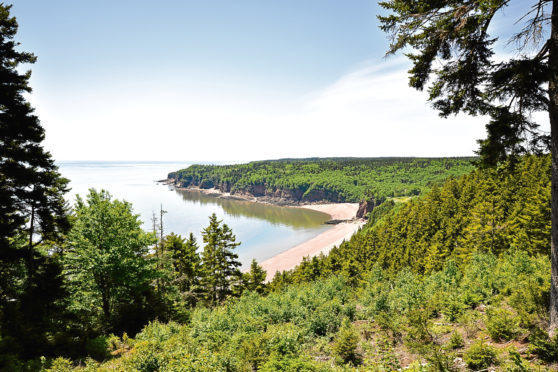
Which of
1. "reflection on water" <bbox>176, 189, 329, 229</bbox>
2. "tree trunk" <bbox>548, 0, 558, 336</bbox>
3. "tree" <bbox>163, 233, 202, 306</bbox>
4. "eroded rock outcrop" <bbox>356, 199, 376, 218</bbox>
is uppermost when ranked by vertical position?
"tree trunk" <bbox>548, 0, 558, 336</bbox>

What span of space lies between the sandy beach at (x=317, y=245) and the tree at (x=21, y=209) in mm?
43595

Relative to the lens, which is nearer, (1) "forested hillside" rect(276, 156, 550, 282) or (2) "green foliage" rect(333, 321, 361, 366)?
(2) "green foliage" rect(333, 321, 361, 366)

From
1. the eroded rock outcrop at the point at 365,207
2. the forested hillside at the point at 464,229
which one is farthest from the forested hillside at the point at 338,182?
the forested hillside at the point at 464,229

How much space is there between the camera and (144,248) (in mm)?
17953

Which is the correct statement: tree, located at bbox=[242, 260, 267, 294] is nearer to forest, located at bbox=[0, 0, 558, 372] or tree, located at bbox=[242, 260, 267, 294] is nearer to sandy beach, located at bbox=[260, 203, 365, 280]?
forest, located at bbox=[0, 0, 558, 372]

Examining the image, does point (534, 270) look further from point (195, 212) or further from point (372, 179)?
point (372, 179)

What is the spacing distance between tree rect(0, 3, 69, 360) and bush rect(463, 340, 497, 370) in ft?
46.1

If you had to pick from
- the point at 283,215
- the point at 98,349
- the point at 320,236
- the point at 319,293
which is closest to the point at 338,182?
the point at 283,215

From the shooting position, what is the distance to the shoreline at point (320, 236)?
62.0m

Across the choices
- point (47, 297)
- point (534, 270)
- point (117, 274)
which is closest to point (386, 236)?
point (534, 270)

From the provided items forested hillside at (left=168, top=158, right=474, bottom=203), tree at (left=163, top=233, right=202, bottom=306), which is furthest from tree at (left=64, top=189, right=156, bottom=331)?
forested hillside at (left=168, top=158, right=474, bottom=203)

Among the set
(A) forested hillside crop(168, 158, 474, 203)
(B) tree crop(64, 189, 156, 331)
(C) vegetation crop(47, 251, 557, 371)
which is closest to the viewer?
(C) vegetation crop(47, 251, 557, 371)

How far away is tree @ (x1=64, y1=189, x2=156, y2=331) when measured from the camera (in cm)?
1524

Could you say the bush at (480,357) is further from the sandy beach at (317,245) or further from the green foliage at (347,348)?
the sandy beach at (317,245)
